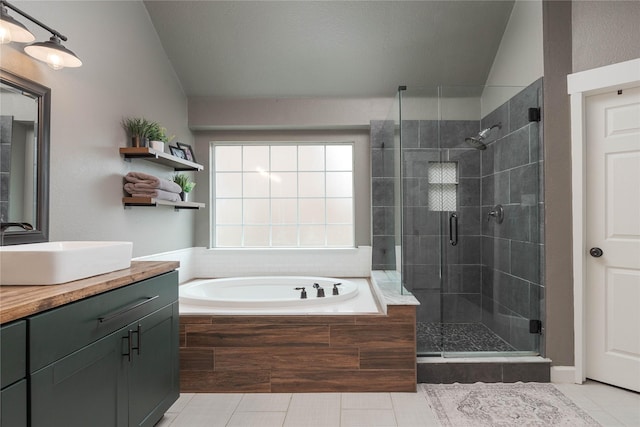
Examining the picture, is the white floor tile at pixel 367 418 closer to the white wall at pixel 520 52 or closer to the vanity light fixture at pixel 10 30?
the white wall at pixel 520 52

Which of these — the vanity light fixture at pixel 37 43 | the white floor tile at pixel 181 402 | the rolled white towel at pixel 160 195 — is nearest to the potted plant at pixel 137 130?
the rolled white towel at pixel 160 195

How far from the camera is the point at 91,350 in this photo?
4.49 feet

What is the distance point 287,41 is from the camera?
127 inches

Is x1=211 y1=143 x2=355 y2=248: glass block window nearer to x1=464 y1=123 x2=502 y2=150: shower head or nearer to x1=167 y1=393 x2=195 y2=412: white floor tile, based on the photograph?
x1=464 y1=123 x2=502 y2=150: shower head

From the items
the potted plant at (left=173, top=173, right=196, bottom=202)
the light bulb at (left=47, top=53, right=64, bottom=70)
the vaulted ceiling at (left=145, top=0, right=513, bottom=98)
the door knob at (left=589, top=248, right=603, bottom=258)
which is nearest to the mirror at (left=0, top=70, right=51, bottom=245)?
the light bulb at (left=47, top=53, right=64, bottom=70)

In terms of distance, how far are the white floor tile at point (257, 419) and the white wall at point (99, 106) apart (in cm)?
139

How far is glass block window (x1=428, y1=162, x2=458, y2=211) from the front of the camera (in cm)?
281

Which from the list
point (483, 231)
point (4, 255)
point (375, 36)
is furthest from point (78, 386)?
point (375, 36)

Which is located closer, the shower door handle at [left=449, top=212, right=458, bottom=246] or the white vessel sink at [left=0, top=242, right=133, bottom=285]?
the white vessel sink at [left=0, top=242, right=133, bottom=285]

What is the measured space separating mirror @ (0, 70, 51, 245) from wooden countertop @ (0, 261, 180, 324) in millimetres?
545

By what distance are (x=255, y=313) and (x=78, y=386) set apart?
3.92ft

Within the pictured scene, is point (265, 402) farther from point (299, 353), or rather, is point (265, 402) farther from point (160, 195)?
point (160, 195)

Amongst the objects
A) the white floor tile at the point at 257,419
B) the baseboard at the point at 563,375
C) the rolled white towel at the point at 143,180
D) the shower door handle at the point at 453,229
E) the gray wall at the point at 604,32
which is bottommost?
the white floor tile at the point at 257,419

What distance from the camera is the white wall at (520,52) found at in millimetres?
2605
